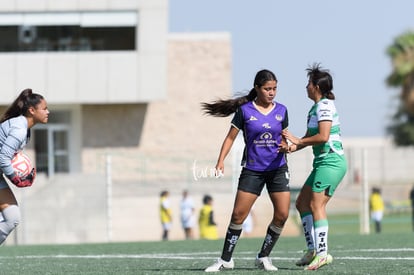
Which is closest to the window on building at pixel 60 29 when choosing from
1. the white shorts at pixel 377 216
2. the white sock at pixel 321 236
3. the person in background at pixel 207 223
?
the white shorts at pixel 377 216

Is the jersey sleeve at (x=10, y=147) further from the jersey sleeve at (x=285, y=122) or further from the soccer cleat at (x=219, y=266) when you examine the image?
the jersey sleeve at (x=285, y=122)

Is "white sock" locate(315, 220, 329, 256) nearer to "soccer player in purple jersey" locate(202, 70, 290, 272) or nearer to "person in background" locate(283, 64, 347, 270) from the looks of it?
"person in background" locate(283, 64, 347, 270)

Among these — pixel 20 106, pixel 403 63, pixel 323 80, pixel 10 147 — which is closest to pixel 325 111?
pixel 323 80

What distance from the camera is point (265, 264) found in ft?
37.7

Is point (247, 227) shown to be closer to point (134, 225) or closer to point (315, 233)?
point (134, 225)

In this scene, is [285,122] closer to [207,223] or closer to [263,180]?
[263,180]

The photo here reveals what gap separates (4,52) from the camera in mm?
48438

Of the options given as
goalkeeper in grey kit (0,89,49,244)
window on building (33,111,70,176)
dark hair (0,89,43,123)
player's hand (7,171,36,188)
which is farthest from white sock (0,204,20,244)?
window on building (33,111,70,176)

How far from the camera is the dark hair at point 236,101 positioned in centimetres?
1128

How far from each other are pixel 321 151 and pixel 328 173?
0.24 meters

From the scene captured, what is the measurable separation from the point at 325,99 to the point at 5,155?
3315 mm

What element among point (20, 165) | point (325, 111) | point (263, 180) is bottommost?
point (263, 180)

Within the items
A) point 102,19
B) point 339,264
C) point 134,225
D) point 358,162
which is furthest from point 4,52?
point 339,264

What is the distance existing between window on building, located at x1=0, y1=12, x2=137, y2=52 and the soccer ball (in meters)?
38.3
